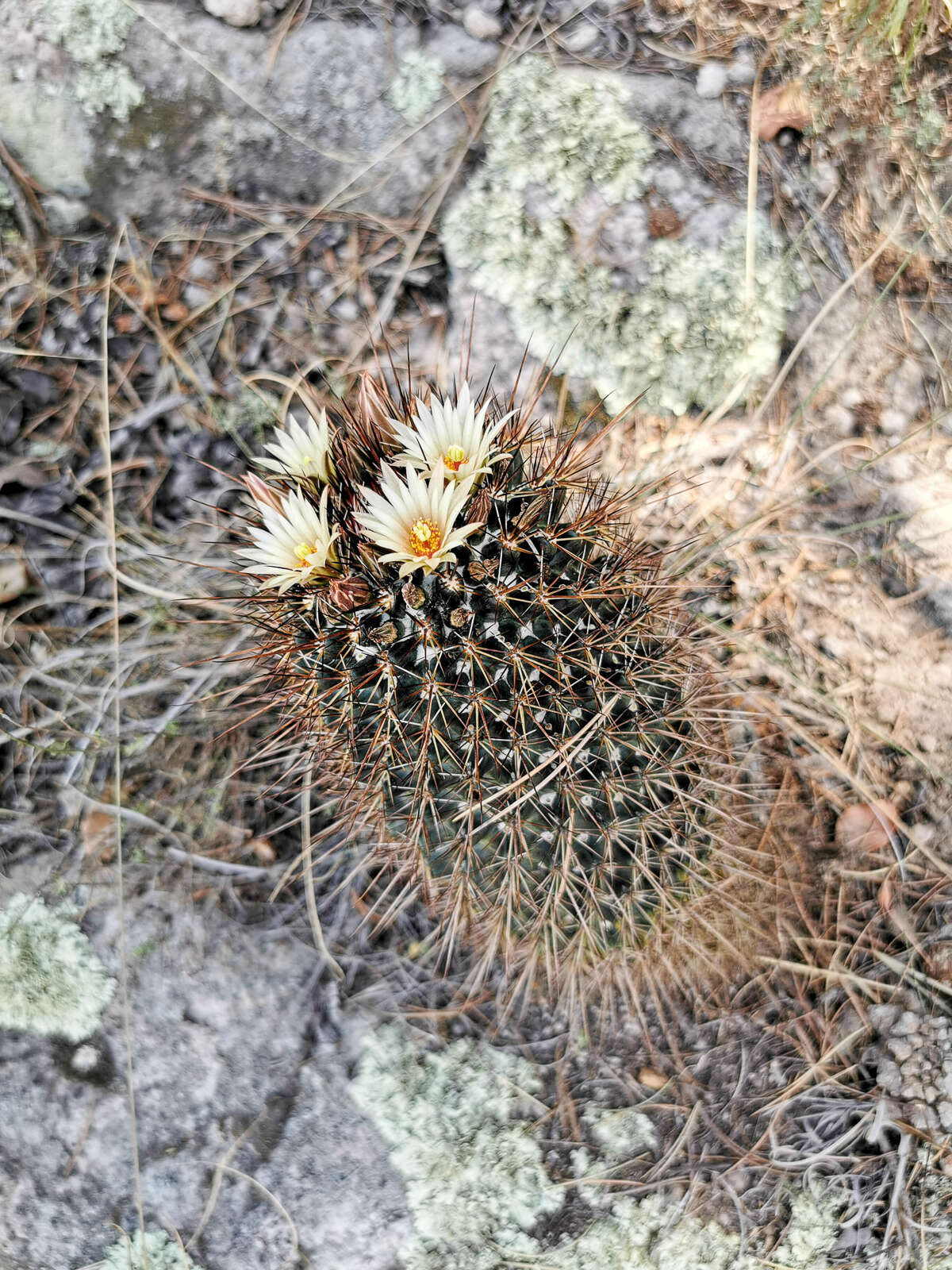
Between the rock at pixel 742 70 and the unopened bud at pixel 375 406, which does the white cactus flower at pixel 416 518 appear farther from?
the rock at pixel 742 70

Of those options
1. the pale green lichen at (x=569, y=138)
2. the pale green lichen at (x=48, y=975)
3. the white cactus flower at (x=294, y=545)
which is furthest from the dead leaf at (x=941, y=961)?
the pale green lichen at (x=569, y=138)

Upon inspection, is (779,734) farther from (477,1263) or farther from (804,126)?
(804,126)

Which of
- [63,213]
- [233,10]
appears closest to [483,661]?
[63,213]

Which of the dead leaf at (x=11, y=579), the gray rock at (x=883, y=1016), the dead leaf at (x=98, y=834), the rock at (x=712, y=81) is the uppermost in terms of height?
the rock at (x=712, y=81)

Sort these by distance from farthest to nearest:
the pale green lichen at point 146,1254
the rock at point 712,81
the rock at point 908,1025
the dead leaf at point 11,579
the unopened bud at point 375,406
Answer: the rock at point 712,81, the dead leaf at point 11,579, the rock at point 908,1025, the pale green lichen at point 146,1254, the unopened bud at point 375,406

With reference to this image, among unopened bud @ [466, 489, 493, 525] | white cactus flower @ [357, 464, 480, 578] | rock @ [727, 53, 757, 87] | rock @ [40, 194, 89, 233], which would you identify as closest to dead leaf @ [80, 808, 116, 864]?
white cactus flower @ [357, 464, 480, 578]

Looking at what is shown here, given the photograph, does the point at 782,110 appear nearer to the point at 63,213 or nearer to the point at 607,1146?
the point at 63,213
